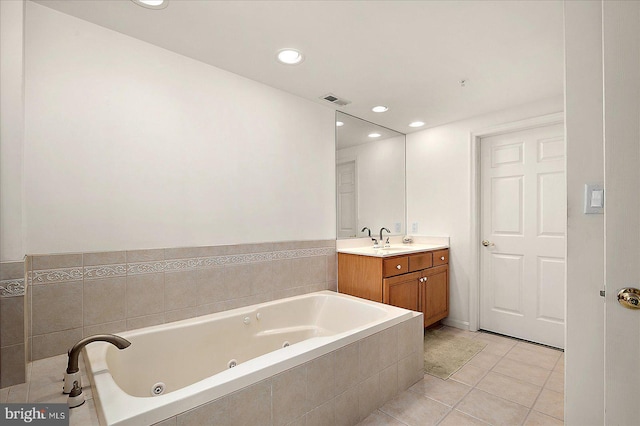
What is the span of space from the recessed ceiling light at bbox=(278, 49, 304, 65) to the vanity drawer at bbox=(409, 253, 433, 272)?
1.96m

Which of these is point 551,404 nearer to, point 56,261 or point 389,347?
point 389,347

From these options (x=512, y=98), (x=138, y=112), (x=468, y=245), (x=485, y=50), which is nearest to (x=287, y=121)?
(x=138, y=112)

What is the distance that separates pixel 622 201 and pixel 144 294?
92.6 inches

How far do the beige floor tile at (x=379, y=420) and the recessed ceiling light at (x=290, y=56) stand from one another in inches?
91.7

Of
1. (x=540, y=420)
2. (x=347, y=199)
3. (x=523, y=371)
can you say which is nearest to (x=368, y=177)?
(x=347, y=199)

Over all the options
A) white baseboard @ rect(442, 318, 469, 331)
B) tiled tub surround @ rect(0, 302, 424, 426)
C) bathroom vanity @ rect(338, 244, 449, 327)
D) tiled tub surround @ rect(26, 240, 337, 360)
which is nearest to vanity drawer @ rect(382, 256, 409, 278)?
bathroom vanity @ rect(338, 244, 449, 327)

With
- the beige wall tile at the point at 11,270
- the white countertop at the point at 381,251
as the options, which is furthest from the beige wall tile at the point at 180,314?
the white countertop at the point at 381,251

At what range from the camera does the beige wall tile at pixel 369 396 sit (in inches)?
71.0

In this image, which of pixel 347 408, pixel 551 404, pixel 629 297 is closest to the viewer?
pixel 629 297

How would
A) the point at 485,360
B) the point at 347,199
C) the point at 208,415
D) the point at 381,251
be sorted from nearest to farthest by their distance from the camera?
the point at 208,415 < the point at 485,360 < the point at 381,251 < the point at 347,199

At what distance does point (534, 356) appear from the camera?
2662mm

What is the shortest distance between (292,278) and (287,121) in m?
1.37

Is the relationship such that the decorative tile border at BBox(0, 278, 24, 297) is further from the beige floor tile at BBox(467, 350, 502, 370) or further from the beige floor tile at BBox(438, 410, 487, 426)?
the beige floor tile at BBox(467, 350, 502, 370)

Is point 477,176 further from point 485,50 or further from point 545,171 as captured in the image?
point 485,50
